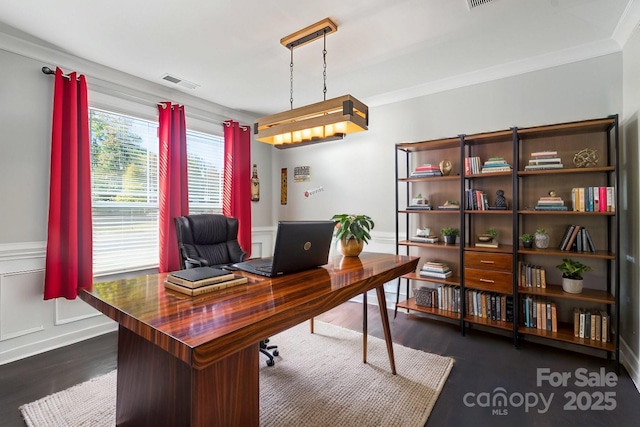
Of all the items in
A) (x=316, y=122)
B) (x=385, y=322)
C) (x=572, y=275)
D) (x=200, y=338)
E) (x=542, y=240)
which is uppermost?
(x=316, y=122)

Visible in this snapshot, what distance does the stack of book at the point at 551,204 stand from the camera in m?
2.44

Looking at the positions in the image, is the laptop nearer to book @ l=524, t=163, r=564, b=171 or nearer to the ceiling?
the ceiling

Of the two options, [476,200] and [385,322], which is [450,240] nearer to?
[476,200]

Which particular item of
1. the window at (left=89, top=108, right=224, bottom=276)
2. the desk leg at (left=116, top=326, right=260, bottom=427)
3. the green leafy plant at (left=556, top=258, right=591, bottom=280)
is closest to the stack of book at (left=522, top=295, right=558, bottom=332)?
the green leafy plant at (left=556, top=258, right=591, bottom=280)

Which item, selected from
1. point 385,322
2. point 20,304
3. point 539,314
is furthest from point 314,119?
point 20,304

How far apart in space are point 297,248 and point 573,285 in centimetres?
226

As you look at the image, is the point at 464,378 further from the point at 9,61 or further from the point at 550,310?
the point at 9,61

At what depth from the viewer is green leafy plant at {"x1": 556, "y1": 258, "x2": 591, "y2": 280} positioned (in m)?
2.37

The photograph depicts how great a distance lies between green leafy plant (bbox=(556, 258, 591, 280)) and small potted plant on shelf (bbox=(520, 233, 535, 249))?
27cm

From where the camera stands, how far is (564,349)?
251 cm

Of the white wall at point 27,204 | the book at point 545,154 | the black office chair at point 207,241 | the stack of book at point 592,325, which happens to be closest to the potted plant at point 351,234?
the black office chair at point 207,241

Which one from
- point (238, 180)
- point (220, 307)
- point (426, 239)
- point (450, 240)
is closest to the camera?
point (220, 307)

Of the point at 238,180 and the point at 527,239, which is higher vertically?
the point at 238,180

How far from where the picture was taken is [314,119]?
6.34 ft
